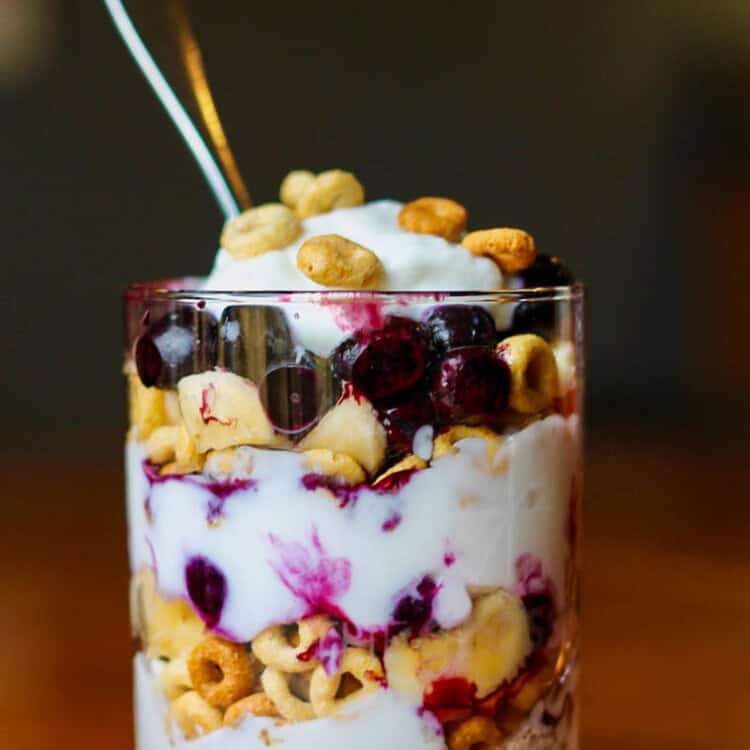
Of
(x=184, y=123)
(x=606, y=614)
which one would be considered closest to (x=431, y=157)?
(x=606, y=614)

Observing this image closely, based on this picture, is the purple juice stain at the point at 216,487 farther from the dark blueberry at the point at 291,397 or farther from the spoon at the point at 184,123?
the spoon at the point at 184,123

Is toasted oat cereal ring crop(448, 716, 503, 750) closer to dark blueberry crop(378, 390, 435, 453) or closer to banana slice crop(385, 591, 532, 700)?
banana slice crop(385, 591, 532, 700)

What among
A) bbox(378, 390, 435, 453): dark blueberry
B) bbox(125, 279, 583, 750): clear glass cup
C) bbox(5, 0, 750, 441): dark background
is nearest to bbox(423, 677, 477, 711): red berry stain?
bbox(125, 279, 583, 750): clear glass cup

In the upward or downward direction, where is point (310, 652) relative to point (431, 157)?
downward

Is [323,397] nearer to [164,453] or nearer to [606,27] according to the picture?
[164,453]

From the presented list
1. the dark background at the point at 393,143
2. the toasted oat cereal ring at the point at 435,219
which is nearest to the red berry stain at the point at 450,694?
the toasted oat cereal ring at the point at 435,219

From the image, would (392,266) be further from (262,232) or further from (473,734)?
(473,734)

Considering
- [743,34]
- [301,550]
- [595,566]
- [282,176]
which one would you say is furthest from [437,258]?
[743,34]
